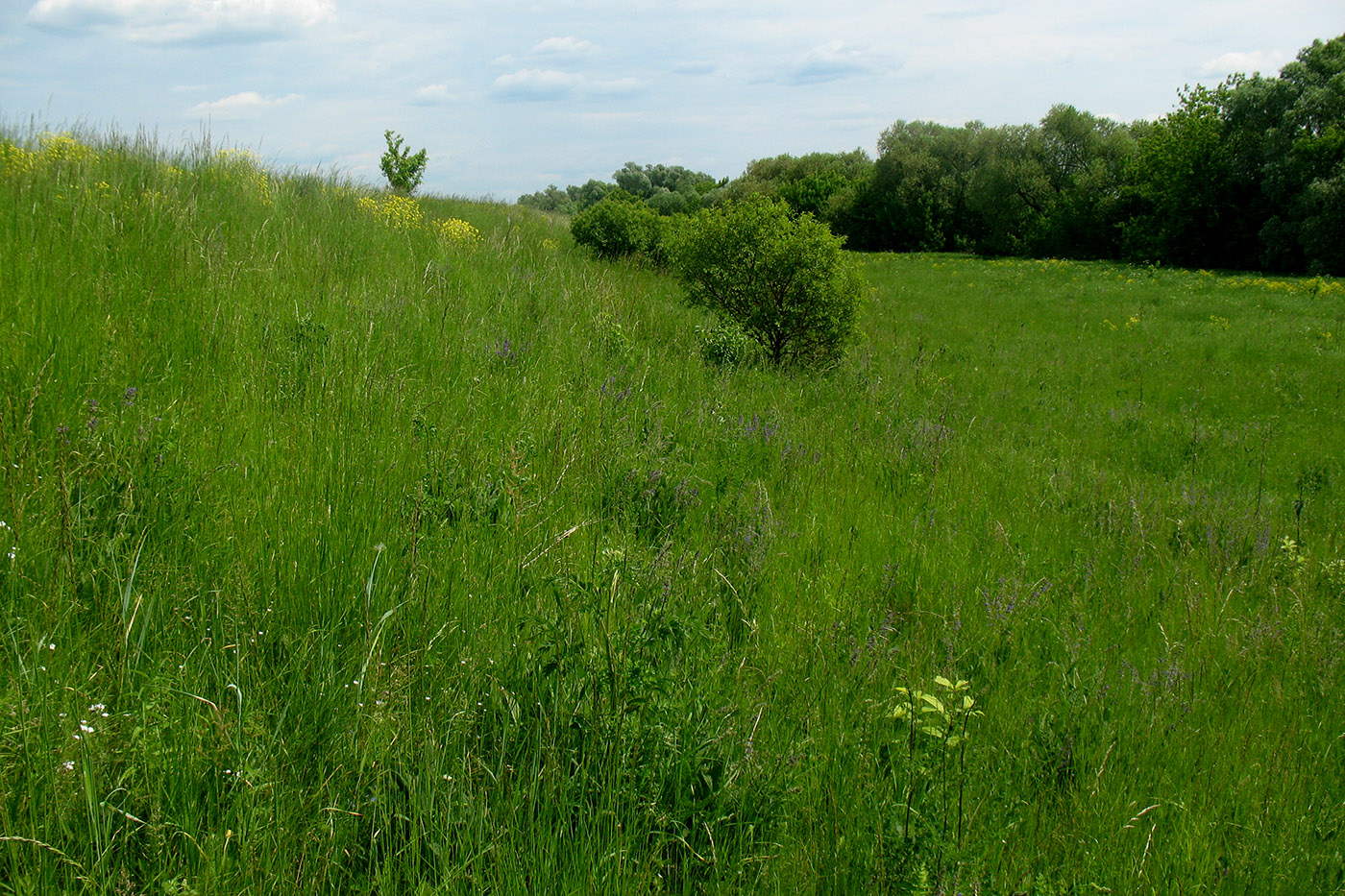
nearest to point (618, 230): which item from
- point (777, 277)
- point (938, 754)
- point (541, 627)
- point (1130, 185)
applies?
point (777, 277)

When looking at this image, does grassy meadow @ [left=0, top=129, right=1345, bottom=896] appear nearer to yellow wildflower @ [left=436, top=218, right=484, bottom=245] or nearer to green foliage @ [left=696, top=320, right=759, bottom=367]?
green foliage @ [left=696, top=320, right=759, bottom=367]

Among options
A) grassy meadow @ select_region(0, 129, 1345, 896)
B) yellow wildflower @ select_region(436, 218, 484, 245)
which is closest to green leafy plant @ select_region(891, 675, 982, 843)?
grassy meadow @ select_region(0, 129, 1345, 896)

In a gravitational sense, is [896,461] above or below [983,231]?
below

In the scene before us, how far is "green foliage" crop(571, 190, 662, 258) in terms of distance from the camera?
15680 millimetres

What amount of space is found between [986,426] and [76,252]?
790cm

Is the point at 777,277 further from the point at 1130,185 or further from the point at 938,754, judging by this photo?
the point at 1130,185

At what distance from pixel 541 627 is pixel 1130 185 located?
49825 millimetres

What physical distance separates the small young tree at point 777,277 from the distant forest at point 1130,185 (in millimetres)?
8278

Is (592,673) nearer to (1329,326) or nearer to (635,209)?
(635,209)

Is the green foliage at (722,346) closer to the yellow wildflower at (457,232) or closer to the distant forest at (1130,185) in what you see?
the yellow wildflower at (457,232)

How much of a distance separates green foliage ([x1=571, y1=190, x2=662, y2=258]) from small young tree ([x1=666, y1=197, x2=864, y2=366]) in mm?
6468

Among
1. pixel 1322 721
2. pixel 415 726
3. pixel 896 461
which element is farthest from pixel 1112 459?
pixel 415 726

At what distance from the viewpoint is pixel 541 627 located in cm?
216

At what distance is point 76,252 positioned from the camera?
385cm
